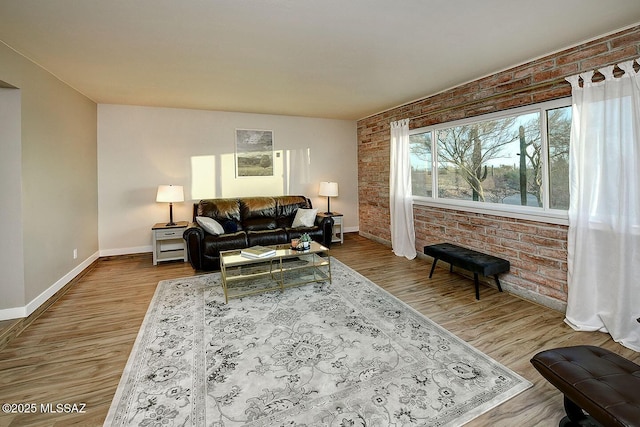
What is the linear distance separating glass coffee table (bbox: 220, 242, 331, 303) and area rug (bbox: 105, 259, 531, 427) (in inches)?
13.5

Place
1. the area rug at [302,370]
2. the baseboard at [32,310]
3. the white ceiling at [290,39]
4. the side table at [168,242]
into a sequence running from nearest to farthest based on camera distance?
the area rug at [302,370] < the white ceiling at [290,39] < the baseboard at [32,310] < the side table at [168,242]

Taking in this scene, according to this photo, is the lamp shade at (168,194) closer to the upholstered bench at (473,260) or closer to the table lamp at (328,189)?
the table lamp at (328,189)

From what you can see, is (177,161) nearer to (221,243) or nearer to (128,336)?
(221,243)

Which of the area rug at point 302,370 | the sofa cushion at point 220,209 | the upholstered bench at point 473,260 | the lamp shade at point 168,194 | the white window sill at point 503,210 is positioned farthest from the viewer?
the sofa cushion at point 220,209

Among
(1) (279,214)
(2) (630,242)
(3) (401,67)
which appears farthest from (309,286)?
(2) (630,242)

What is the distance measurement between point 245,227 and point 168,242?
4.06ft

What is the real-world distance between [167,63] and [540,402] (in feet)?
13.5

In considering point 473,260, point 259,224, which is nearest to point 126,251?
point 259,224

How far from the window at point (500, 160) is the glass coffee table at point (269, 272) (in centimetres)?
210

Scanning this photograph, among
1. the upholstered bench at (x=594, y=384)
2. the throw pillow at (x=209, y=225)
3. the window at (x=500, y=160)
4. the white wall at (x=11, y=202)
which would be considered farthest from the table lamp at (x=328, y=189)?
the upholstered bench at (x=594, y=384)

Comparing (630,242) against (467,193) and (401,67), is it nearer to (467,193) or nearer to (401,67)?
(467,193)

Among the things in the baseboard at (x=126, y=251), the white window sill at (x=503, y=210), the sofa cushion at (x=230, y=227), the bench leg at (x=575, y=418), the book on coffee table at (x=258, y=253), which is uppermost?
the white window sill at (x=503, y=210)

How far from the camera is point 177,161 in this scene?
508cm

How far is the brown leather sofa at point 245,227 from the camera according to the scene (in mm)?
4051
